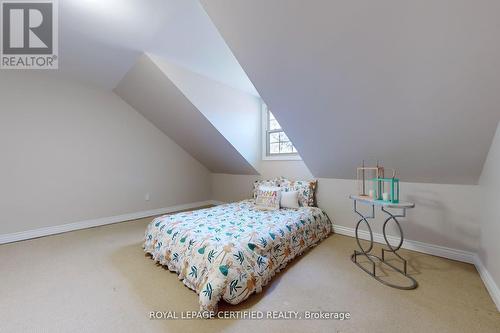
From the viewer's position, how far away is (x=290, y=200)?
3104 mm

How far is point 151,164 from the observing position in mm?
4254

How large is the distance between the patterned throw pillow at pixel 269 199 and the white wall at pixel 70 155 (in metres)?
2.30

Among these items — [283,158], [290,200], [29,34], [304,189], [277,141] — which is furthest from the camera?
[277,141]

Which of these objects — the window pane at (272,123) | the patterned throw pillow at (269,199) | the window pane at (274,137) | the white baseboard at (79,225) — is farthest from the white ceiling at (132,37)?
the white baseboard at (79,225)

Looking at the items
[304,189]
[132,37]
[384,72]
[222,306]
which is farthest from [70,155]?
[384,72]

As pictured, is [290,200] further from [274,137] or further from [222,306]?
[222,306]

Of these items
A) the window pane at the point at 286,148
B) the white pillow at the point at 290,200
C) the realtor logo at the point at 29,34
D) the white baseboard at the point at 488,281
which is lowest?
the white baseboard at the point at 488,281

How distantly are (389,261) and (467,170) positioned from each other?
1207 millimetres

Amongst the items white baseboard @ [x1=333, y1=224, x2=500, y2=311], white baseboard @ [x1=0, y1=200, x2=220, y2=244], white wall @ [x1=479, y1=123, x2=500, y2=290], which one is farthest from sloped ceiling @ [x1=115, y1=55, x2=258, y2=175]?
white wall @ [x1=479, y1=123, x2=500, y2=290]

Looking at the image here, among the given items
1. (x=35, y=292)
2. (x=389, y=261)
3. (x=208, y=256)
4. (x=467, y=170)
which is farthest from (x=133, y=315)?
(x=467, y=170)

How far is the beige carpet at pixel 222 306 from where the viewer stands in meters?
1.41

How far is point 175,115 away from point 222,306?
9.73 ft


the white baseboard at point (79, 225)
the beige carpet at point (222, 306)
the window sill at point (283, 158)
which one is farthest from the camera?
the window sill at point (283, 158)

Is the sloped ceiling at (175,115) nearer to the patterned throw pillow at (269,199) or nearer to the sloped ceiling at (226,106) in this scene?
the sloped ceiling at (226,106)
